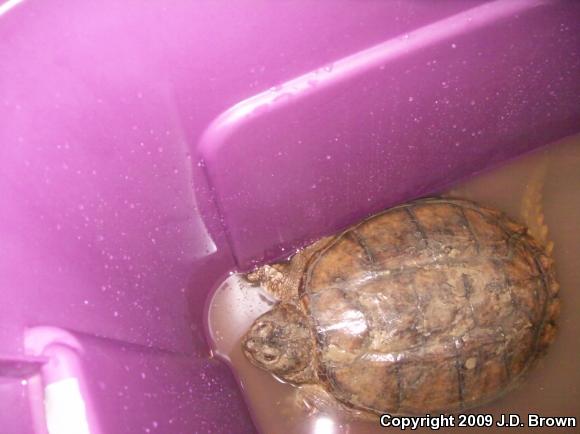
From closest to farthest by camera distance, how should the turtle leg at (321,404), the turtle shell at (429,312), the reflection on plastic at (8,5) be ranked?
the reflection on plastic at (8,5)
the turtle shell at (429,312)
the turtle leg at (321,404)

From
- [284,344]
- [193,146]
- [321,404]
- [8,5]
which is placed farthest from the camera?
[321,404]

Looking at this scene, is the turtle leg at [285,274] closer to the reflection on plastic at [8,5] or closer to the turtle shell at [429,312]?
the turtle shell at [429,312]

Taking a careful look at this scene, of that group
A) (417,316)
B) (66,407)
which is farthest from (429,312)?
(66,407)

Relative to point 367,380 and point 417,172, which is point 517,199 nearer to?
point 417,172

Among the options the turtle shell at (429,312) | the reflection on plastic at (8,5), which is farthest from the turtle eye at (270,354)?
the reflection on plastic at (8,5)

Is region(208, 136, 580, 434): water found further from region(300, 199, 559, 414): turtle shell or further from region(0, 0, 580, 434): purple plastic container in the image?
region(300, 199, 559, 414): turtle shell

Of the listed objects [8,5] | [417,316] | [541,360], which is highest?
[8,5]

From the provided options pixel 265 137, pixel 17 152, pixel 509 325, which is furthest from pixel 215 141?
pixel 509 325

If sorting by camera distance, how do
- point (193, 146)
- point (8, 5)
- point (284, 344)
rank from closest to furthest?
point (8, 5), point (193, 146), point (284, 344)

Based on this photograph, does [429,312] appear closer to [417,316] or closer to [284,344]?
[417,316]
